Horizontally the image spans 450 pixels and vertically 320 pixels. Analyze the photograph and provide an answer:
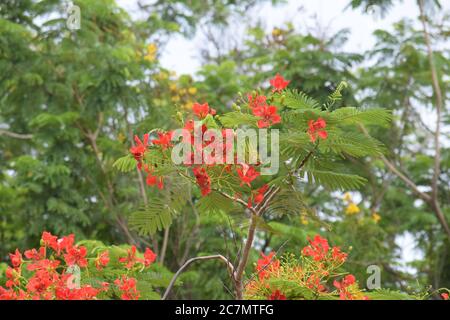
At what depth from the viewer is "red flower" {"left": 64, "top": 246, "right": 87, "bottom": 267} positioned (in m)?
3.19

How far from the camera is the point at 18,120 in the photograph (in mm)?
9578

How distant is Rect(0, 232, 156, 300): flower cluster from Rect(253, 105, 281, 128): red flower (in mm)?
877

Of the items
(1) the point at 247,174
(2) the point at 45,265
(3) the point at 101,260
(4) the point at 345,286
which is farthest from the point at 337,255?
(2) the point at 45,265

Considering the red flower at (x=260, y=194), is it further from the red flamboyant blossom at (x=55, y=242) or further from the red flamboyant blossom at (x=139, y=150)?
the red flamboyant blossom at (x=55, y=242)

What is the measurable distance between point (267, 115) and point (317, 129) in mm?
216

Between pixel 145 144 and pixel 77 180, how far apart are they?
579 centimetres

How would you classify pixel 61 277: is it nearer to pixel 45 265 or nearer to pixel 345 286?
pixel 45 265

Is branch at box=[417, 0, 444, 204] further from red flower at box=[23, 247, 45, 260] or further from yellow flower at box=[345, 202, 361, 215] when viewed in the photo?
red flower at box=[23, 247, 45, 260]

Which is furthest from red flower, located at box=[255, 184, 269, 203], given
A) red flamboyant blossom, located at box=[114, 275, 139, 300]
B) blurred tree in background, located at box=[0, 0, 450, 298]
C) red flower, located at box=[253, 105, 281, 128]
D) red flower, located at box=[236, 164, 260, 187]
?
blurred tree in background, located at box=[0, 0, 450, 298]

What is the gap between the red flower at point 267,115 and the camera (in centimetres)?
296

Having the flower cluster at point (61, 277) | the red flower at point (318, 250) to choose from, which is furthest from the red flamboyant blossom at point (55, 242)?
the red flower at point (318, 250)

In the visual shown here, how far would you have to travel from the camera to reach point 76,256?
3203mm
